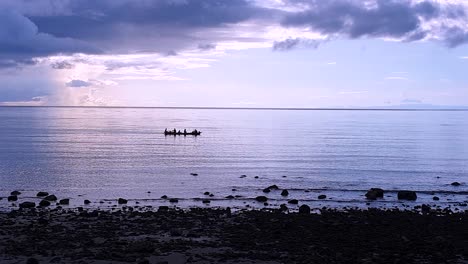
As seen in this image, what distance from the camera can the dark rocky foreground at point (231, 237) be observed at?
1892 centimetres

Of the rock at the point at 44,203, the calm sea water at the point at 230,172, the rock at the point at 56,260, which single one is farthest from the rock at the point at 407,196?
the rock at the point at 56,260

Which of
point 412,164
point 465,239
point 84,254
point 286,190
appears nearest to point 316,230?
point 465,239

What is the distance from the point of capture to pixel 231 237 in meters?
22.2

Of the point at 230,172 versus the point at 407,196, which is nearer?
the point at 407,196

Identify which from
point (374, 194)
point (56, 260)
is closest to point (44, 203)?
point (56, 260)

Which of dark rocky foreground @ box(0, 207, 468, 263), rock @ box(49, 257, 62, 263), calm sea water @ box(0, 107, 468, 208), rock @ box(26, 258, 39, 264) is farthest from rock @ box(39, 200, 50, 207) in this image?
rock @ box(26, 258, 39, 264)

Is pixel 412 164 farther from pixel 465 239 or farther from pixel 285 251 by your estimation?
pixel 285 251

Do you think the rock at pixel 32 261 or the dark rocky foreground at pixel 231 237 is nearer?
the rock at pixel 32 261

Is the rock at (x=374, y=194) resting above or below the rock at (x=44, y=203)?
below

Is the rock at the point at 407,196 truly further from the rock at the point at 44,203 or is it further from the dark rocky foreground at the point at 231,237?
the rock at the point at 44,203

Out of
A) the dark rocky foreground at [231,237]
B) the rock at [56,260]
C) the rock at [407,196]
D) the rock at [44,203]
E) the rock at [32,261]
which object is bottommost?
the rock at [407,196]

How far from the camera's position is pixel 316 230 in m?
23.7

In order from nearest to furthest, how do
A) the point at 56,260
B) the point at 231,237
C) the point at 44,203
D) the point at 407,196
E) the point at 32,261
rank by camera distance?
the point at 32,261
the point at 56,260
the point at 231,237
the point at 44,203
the point at 407,196

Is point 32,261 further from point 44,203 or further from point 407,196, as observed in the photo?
point 407,196
